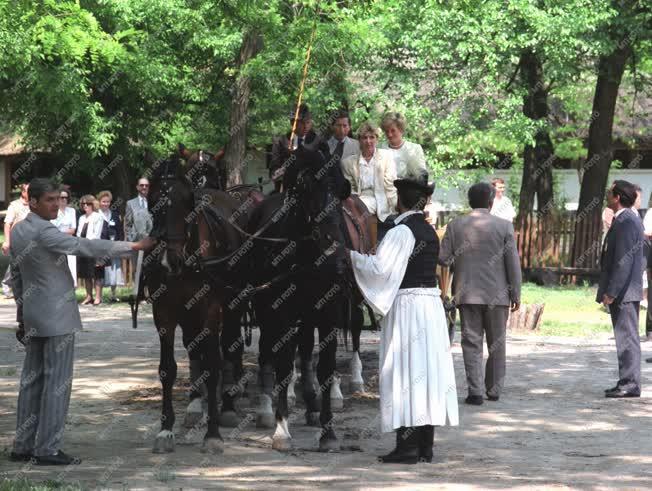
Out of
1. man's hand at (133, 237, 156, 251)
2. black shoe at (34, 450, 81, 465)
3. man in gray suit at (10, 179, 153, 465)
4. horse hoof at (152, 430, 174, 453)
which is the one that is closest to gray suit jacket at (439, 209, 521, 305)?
horse hoof at (152, 430, 174, 453)

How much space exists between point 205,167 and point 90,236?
540 inches

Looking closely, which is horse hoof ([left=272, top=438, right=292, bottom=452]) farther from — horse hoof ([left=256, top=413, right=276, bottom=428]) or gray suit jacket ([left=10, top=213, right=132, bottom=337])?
gray suit jacket ([left=10, top=213, right=132, bottom=337])

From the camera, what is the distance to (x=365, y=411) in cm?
1254

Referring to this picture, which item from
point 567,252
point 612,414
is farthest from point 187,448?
point 567,252

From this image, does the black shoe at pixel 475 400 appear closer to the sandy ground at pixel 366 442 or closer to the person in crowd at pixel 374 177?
the sandy ground at pixel 366 442

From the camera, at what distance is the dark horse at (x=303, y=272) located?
10.5 m

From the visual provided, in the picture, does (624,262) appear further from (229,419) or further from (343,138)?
(229,419)

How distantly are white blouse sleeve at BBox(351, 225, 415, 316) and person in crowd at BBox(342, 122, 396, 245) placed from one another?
3.35 metres

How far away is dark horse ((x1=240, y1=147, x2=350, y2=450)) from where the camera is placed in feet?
34.4

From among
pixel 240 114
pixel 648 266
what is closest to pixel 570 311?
pixel 648 266

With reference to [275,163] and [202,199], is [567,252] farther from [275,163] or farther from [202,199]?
[202,199]

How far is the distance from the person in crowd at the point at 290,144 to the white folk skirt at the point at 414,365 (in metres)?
1.66

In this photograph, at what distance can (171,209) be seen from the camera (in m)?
9.97

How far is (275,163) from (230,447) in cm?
315
